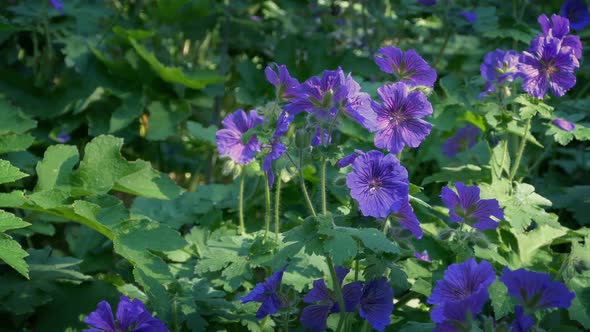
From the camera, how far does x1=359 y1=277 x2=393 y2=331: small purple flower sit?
1.96 metres

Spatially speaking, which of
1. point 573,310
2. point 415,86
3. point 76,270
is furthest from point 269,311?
point 76,270

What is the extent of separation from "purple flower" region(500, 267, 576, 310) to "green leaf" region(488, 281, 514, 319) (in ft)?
0.99

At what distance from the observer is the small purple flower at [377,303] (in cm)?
196

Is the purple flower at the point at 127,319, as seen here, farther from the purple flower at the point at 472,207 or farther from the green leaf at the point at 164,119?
the green leaf at the point at 164,119

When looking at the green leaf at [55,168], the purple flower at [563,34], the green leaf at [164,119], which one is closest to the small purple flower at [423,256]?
the purple flower at [563,34]

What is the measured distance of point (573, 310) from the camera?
222 cm

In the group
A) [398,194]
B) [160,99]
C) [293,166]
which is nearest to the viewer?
[398,194]

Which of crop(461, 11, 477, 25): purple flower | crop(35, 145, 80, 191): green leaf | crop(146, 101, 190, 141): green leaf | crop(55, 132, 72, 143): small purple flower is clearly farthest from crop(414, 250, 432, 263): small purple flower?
crop(55, 132, 72, 143): small purple flower

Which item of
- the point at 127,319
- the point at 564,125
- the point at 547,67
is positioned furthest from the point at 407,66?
the point at 127,319

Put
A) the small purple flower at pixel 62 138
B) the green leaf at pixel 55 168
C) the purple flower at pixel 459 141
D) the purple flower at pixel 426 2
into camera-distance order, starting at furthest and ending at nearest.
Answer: the small purple flower at pixel 62 138
the purple flower at pixel 426 2
the purple flower at pixel 459 141
the green leaf at pixel 55 168

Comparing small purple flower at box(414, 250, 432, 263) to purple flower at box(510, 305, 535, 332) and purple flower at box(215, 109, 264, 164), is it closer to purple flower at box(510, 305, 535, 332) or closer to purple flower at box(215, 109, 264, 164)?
purple flower at box(215, 109, 264, 164)

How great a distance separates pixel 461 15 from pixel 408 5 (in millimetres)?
235

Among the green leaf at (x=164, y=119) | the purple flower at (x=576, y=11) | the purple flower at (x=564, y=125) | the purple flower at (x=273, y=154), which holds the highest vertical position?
the purple flower at (x=273, y=154)

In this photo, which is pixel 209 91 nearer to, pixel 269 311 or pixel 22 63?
pixel 22 63
